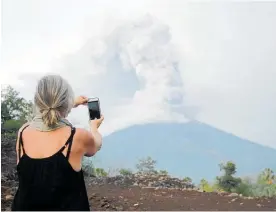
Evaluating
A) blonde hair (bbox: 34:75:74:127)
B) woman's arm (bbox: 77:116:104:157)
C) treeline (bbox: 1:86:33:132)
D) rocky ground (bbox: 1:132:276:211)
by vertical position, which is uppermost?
treeline (bbox: 1:86:33:132)

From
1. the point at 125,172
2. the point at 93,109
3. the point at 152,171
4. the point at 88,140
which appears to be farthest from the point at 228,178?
the point at 88,140

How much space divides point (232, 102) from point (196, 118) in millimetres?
321

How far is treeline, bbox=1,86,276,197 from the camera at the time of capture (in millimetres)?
3886

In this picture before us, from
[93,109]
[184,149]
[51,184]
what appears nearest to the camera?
[51,184]

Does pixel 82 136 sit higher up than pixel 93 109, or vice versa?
pixel 93 109

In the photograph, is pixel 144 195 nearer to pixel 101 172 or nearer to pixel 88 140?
pixel 101 172

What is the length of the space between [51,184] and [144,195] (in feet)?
7.27

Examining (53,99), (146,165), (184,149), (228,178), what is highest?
(53,99)

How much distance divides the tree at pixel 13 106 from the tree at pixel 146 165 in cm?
97

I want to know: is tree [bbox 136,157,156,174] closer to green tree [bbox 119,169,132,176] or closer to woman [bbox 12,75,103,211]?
green tree [bbox 119,169,132,176]

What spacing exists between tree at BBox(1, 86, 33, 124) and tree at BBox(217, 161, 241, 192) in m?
1.61

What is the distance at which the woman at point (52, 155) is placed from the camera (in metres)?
1.82

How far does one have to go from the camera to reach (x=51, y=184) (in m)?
1.81

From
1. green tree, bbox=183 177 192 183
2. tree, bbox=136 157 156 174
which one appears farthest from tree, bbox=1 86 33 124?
green tree, bbox=183 177 192 183
